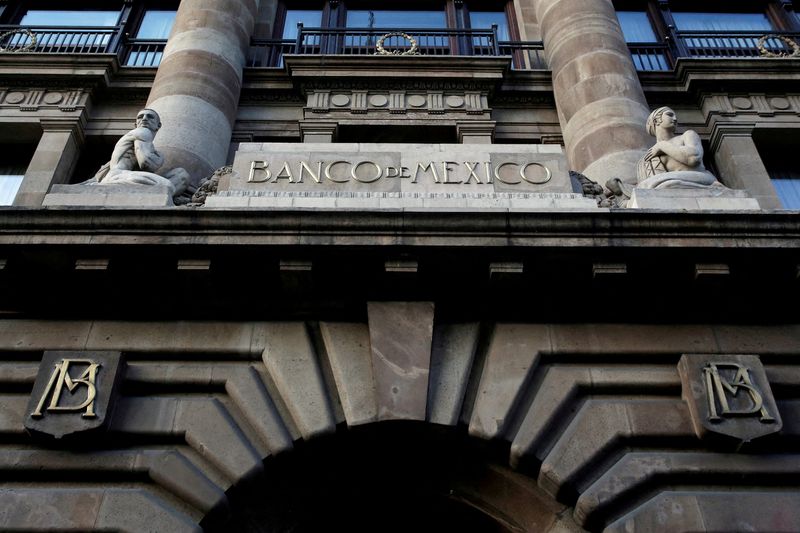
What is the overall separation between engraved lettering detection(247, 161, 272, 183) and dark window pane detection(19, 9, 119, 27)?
11.3 m

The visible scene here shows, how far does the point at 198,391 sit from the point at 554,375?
4.30 m

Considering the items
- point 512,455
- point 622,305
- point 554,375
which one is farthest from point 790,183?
point 512,455

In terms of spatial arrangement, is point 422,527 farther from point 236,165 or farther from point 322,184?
point 236,165

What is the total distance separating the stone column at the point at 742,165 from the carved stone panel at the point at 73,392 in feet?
39.1

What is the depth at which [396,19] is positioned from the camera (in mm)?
19297

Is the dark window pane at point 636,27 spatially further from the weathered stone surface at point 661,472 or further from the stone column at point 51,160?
the stone column at point 51,160

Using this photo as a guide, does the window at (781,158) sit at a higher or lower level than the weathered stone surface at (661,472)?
higher

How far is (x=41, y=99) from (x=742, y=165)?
49.1ft

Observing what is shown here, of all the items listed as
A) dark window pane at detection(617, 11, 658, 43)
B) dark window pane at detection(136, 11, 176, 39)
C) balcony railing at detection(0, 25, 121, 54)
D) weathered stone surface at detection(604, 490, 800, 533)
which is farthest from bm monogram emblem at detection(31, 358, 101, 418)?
dark window pane at detection(617, 11, 658, 43)

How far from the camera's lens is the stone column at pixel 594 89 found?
13.0 metres

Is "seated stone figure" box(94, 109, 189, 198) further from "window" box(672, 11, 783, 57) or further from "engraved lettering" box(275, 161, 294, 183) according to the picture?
"window" box(672, 11, 783, 57)

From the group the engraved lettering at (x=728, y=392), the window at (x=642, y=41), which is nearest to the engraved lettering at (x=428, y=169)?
the engraved lettering at (x=728, y=392)

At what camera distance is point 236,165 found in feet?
33.5

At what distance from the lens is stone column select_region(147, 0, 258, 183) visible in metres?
12.8
